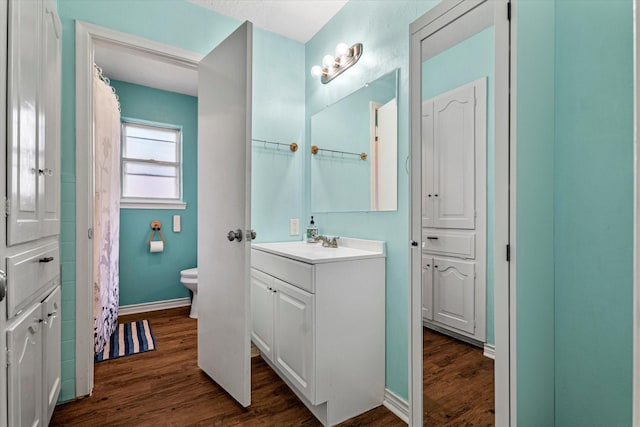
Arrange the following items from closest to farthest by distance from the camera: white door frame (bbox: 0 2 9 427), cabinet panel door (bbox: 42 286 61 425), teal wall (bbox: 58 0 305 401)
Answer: white door frame (bbox: 0 2 9 427) < cabinet panel door (bbox: 42 286 61 425) < teal wall (bbox: 58 0 305 401)

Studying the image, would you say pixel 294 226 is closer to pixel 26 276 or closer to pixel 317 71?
pixel 317 71

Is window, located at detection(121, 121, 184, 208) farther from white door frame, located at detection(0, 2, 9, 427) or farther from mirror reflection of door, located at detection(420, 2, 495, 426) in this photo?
mirror reflection of door, located at detection(420, 2, 495, 426)

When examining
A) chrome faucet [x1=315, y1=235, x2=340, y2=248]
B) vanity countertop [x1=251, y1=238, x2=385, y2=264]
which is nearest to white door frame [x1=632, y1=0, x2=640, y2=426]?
vanity countertop [x1=251, y1=238, x2=385, y2=264]

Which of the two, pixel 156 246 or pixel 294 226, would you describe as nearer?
pixel 294 226

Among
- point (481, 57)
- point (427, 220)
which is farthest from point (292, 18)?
point (427, 220)

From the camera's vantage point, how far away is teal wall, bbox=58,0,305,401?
6.11ft

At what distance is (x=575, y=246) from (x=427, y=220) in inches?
21.5

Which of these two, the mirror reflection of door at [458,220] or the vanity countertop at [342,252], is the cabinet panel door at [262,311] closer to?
the vanity countertop at [342,252]

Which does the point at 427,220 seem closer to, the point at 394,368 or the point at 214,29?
the point at 394,368

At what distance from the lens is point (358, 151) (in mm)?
2182

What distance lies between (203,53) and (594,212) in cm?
239

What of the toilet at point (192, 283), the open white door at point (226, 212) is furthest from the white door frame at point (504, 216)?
the toilet at point (192, 283)

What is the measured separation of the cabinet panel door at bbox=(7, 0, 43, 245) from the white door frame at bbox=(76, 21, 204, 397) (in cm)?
63

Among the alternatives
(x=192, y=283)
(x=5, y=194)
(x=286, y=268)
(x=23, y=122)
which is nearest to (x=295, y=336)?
(x=286, y=268)
